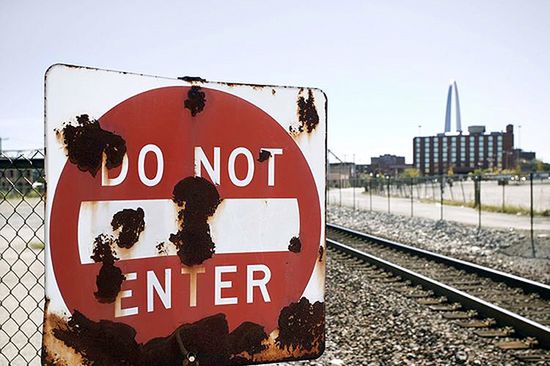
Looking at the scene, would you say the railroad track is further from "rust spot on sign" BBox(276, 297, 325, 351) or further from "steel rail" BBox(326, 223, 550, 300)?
"rust spot on sign" BBox(276, 297, 325, 351)

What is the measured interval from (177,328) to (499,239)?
48.7 feet

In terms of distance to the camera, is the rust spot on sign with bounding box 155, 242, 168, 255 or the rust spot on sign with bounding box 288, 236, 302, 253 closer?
the rust spot on sign with bounding box 155, 242, 168, 255

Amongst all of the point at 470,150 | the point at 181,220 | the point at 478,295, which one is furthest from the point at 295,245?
→ the point at 470,150

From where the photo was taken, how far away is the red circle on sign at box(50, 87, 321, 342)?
1.33 metres

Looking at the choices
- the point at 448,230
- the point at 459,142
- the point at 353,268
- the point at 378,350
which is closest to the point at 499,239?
the point at 448,230

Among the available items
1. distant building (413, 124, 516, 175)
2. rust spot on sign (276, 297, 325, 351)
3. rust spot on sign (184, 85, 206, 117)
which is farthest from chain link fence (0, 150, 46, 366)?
distant building (413, 124, 516, 175)

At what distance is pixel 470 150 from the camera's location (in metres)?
160

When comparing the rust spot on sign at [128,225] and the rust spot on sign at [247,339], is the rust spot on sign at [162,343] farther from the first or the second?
the rust spot on sign at [128,225]

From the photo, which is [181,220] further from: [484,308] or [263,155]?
[484,308]

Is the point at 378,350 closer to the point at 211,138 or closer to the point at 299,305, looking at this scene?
the point at 299,305

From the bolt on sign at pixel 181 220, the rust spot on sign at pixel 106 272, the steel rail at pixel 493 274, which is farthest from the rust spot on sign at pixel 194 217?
the steel rail at pixel 493 274

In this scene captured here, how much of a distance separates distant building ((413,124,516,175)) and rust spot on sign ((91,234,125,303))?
528 ft

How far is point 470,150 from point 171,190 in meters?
171

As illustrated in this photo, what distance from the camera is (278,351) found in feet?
5.13
